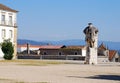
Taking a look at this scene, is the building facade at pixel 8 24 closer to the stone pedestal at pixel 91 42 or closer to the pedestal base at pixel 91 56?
the stone pedestal at pixel 91 42

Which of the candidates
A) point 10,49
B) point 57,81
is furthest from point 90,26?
point 57,81

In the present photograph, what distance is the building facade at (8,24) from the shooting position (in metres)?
95.9

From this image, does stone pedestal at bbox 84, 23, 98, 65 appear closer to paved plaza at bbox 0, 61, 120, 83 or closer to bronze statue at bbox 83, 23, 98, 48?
bronze statue at bbox 83, 23, 98, 48

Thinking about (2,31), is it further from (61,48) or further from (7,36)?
(61,48)

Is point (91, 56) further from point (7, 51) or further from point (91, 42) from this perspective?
point (7, 51)

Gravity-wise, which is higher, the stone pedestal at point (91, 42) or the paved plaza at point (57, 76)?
the stone pedestal at point (91, 42)

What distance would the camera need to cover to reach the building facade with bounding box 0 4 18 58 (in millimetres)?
95875

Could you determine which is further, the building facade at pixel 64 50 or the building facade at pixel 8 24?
the building facade at pixel 64 50

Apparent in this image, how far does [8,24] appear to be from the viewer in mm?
97062

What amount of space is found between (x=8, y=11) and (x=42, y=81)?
239 ft

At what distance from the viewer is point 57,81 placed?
82.4ft

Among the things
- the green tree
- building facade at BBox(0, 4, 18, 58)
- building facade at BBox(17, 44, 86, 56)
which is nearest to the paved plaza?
the green tree

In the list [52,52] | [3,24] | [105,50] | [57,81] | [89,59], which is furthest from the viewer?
[52,52]

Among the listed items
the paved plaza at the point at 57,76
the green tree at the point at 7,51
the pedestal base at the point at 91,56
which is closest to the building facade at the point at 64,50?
the green tree at the point at 7,51
